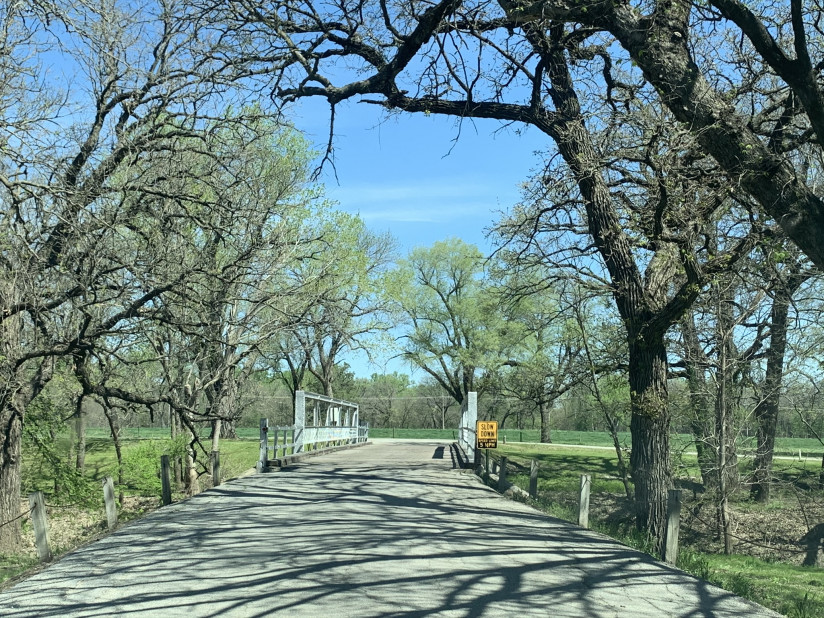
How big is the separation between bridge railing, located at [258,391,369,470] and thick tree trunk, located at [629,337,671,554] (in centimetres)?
765

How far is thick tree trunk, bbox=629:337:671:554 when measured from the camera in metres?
11.7

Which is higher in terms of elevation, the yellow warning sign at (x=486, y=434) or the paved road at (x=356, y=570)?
the yellow warning sign at (x=486, y=434)

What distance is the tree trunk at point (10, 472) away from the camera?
42.7 ft

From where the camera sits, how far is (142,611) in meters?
5.50

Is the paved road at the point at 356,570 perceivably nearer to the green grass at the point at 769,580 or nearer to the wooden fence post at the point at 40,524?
the wooden fence post at the point at 40,524

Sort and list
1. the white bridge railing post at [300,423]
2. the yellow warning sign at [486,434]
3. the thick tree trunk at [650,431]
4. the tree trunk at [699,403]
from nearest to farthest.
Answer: the thick tree trunk at [650,431] → the tree trunk at [699,403] → the yellow warning sign at [486,434] → the white bridge railing post at [300,423]

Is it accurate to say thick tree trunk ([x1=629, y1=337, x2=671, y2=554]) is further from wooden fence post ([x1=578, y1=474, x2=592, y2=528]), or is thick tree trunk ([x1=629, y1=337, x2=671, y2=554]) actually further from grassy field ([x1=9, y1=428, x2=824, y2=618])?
wooden fence post ([x1=578, y1=474, x2=592, y2=528])

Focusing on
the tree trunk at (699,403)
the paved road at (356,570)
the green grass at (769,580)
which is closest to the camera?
the paved road at (356,570)

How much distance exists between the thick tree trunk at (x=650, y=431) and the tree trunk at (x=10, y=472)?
34.5ft

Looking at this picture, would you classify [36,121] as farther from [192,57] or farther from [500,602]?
[500,602]

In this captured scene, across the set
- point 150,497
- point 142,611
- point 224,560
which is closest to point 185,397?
point 150,497

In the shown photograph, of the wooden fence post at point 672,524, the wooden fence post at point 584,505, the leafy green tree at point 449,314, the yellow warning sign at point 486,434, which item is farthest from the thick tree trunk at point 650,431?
the leafy green tree at point 449,314

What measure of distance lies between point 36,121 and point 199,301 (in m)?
3.54

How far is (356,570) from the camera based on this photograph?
22.6ft
